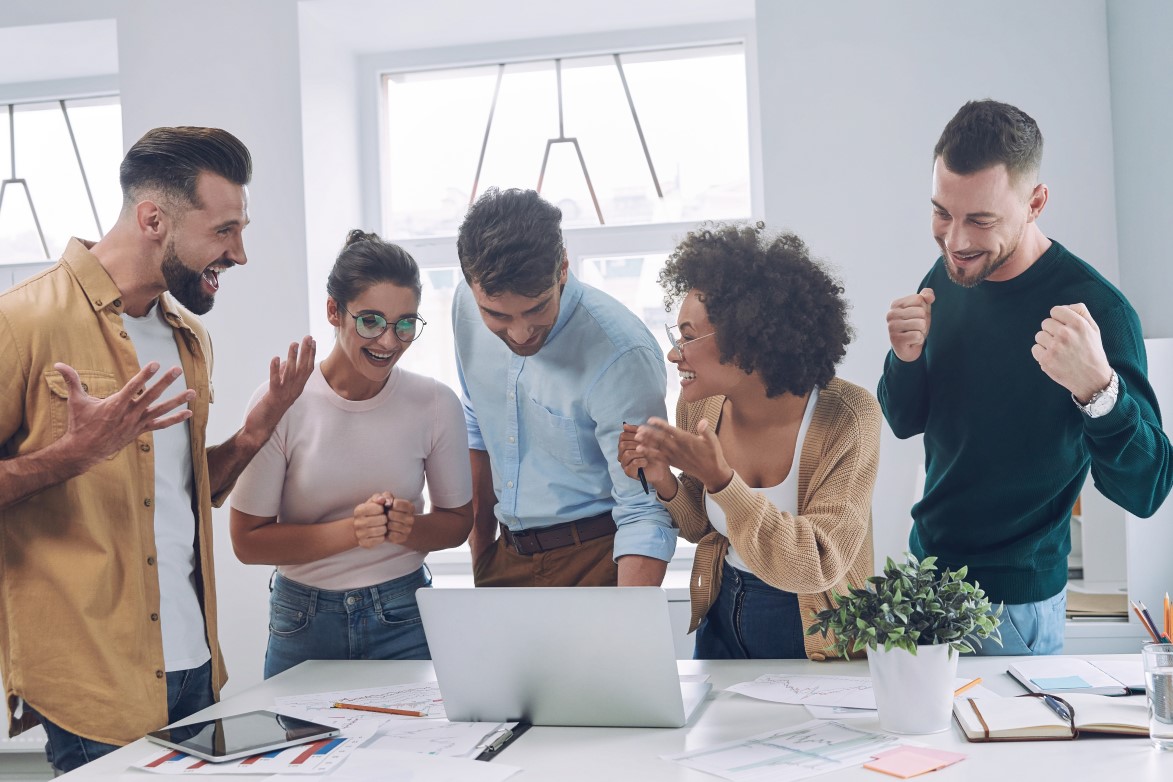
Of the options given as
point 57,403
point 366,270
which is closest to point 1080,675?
point 366,270

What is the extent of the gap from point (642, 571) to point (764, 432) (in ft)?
1.26

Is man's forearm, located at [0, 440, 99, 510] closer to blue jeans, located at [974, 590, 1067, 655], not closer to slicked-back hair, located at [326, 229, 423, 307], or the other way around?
slicked-back hair, located at [326, 229, 423, 307]

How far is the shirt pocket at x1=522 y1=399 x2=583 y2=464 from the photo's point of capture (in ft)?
7.35

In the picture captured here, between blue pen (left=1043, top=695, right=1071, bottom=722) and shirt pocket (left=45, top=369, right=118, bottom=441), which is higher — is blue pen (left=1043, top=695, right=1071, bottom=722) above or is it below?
below

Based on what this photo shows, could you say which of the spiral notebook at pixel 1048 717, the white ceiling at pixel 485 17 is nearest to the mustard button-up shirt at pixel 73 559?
the spiral notebook at pixel 1048 717

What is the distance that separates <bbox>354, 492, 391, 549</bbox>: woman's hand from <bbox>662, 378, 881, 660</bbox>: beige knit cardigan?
601mm

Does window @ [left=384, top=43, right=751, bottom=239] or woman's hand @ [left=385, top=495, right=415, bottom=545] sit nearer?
woman's hand @ [left=385, top=495, right=415, bottom=545]

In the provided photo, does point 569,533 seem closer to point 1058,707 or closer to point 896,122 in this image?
point 1058,707

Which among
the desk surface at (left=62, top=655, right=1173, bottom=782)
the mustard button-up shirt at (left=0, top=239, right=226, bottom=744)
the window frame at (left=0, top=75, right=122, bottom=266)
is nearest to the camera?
the desk surface at (left=62, top=655, right=1173, bottom=782)

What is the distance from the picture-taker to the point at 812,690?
69.7 inches

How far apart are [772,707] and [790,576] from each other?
230 millimetres

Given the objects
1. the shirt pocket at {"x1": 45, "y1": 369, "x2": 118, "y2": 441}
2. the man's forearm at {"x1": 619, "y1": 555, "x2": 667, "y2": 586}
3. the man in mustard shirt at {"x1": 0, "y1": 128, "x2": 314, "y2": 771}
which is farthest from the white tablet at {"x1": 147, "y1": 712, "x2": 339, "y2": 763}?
the man's forearm at {"x1": 619, "y1": 555, "x2": 667, "y2": 586}

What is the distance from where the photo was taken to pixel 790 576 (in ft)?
5.92

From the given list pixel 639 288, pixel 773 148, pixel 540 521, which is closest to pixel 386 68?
pixel 639 288
